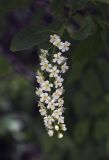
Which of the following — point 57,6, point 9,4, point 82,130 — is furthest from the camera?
point 82,130

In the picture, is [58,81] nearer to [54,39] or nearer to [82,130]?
[54,39]

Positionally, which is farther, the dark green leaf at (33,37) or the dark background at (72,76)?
the dark background at (72,76)

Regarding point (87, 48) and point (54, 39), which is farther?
point (87, 48)

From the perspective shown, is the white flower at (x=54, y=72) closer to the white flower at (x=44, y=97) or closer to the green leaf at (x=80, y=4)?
the white flower at (x=44, y=97)

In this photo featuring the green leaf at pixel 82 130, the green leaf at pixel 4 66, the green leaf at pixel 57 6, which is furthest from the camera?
the green leaf at pixel 82 130

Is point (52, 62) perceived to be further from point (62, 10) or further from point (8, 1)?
point (8, 1)

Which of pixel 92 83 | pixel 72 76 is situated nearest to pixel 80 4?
pixel 72 76

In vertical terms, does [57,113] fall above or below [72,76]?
below

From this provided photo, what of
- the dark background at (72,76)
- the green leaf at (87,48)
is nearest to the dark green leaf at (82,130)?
the dark background at (72,76)
